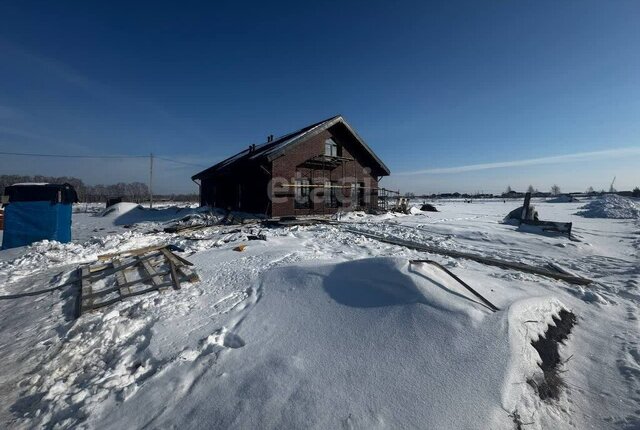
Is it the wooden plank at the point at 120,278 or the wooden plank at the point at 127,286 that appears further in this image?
the wooden plank at the point at 120,278

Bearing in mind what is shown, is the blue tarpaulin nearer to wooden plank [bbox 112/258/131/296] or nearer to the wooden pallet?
the wooden pallet

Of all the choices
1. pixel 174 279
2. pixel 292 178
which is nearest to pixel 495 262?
pixel 174 279

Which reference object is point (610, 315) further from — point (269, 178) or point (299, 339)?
point (269, 178)

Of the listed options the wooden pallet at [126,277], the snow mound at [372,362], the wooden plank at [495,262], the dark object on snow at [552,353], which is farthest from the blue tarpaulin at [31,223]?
the dark object on snow at [552,353]

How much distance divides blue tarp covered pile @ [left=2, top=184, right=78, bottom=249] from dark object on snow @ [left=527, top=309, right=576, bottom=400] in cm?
1250

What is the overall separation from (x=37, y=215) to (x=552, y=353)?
13.0 metres

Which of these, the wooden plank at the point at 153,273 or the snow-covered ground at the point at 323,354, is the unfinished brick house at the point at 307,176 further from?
the snow-covered ground at the point at 323,354

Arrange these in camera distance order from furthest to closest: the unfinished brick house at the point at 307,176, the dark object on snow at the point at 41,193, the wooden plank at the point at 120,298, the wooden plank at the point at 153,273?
1. the unfinished brick house at the point at 307,176
2. the dark object on snow at the point at 41,193
3. the wooden plank at the point at 153,273
4. the wooden plank at the point at 120,298

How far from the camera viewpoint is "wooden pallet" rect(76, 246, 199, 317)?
498cm

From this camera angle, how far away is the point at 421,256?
7.53m

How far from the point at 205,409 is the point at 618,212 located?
3340 cm

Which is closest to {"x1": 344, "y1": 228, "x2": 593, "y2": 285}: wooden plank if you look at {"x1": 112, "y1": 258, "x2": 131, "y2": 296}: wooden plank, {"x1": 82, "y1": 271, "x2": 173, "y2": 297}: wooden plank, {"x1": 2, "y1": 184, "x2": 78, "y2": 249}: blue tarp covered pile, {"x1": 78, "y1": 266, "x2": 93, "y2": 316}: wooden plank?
{"x1": 82, "y1": 271, "x2": 173, "y2": 297}: wooden plank

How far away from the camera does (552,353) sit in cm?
332

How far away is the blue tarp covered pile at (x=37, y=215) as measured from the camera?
9.00 m
